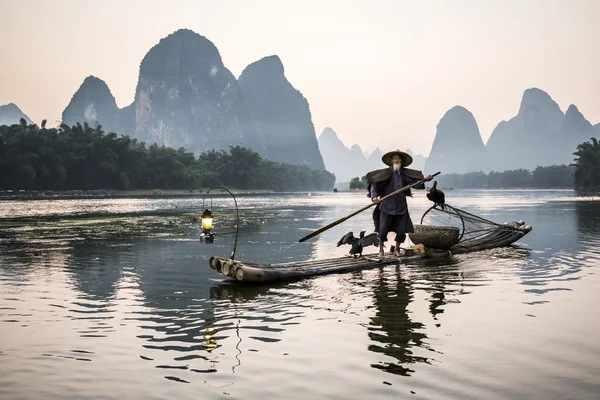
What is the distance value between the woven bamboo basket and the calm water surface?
1.11 m

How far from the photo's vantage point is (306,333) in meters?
6.89

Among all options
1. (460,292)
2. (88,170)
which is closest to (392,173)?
(460,292)

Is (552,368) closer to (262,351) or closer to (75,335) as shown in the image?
(262,351)

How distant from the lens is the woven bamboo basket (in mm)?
14508

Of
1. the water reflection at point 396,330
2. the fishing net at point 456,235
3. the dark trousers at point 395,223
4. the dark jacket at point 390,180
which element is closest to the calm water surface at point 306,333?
the water reflection at point 396,330

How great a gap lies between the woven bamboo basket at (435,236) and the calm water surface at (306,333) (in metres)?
1.11

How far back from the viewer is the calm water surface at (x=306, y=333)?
5.10 m

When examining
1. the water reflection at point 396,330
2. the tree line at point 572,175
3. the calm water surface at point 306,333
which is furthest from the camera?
the tree line at point 572,175

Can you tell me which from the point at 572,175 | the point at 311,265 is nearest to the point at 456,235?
the point at 311,265

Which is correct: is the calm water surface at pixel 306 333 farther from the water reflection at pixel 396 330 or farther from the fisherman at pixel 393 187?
the fisherman at pixel 393 187

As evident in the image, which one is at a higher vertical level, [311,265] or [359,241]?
[359,241]

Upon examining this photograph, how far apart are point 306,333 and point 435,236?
8.39 meters

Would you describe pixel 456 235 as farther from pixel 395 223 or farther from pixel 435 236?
pixel 395 223

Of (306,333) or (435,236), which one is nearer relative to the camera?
(306,333)
